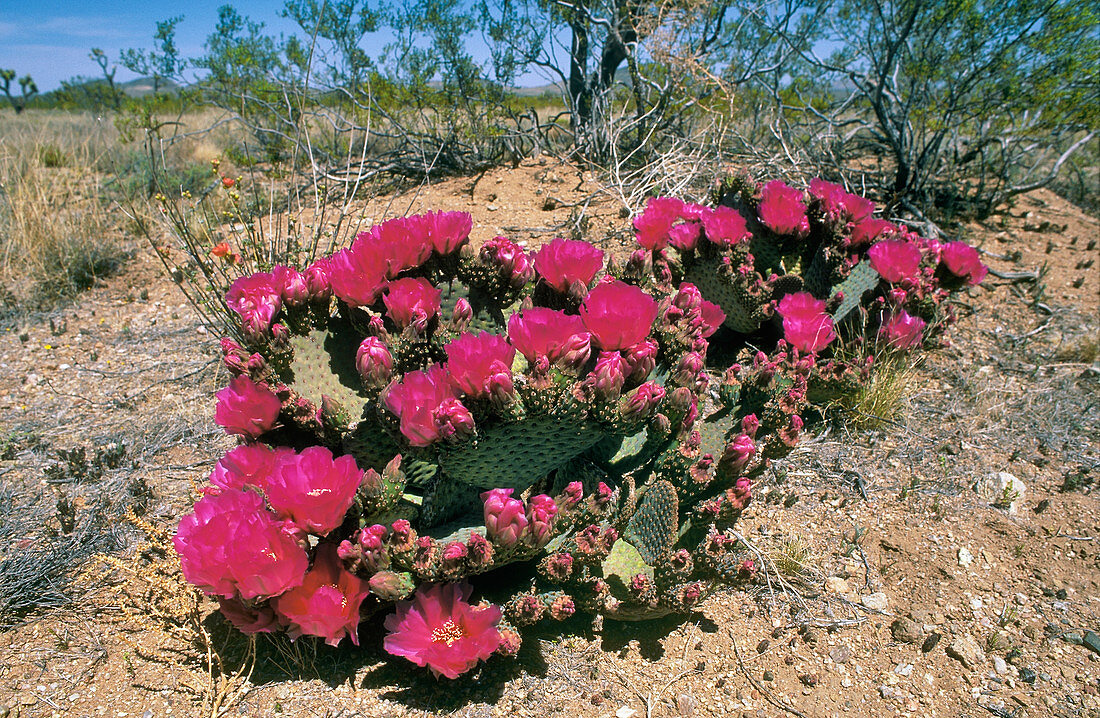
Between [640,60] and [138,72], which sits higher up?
[138,72]

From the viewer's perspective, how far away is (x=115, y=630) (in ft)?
5.86

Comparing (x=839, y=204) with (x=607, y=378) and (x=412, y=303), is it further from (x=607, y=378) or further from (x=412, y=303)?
(x=412, y=303)

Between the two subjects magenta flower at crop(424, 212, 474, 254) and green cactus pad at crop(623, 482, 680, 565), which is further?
magenta flower at crop(424, 212, 474, 254)

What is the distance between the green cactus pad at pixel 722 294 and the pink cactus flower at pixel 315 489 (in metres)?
1.99

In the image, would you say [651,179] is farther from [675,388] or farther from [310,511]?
[310,511]

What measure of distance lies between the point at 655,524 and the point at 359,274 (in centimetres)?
108

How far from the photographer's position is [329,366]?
183cm

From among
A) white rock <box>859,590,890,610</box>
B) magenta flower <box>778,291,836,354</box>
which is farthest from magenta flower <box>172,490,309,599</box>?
magenta flower <box>778,291,836,354</box>

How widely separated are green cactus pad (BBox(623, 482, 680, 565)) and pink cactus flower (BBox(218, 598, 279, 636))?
0.93m

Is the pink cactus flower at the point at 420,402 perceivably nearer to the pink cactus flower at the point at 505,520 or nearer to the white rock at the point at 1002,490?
the pink cactus flower at the point at 505,520

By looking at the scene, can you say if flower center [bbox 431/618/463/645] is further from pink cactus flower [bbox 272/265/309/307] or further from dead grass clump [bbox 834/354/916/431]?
dead grass clump [bbox 834/354/916/431]

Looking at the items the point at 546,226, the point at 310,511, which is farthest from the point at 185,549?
the point at 546,226

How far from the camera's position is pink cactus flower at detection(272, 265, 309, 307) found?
1691 mm

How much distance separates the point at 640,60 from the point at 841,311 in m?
3.52
